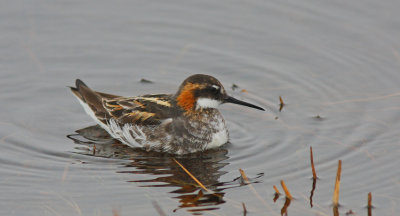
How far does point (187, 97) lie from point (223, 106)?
1.61 meters

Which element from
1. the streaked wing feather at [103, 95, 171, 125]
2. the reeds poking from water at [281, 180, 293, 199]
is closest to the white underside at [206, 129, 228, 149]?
the streaked wing feather at [103, 95, 171, 125]

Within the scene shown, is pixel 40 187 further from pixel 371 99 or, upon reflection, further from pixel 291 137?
pixel 371 99

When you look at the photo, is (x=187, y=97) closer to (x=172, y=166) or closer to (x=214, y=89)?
(x=214, y=89)

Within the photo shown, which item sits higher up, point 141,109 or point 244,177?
point 141,109

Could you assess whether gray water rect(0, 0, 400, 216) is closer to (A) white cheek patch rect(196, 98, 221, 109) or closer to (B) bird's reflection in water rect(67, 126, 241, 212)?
(B) bird's reflection in water rect(67, 126, 241, 212)

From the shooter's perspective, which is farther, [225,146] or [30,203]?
[225,146]

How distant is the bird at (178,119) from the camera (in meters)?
10.4

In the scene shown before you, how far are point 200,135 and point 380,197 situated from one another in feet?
9.92

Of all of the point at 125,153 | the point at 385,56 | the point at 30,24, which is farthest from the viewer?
the point at 30,24

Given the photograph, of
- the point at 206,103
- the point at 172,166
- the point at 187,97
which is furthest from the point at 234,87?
the point at 172,166

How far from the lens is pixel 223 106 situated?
11977 millimetres

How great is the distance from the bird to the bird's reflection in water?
6.2 inches

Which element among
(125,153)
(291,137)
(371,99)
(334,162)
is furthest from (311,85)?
(125,153)

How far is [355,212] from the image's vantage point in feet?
27.1
